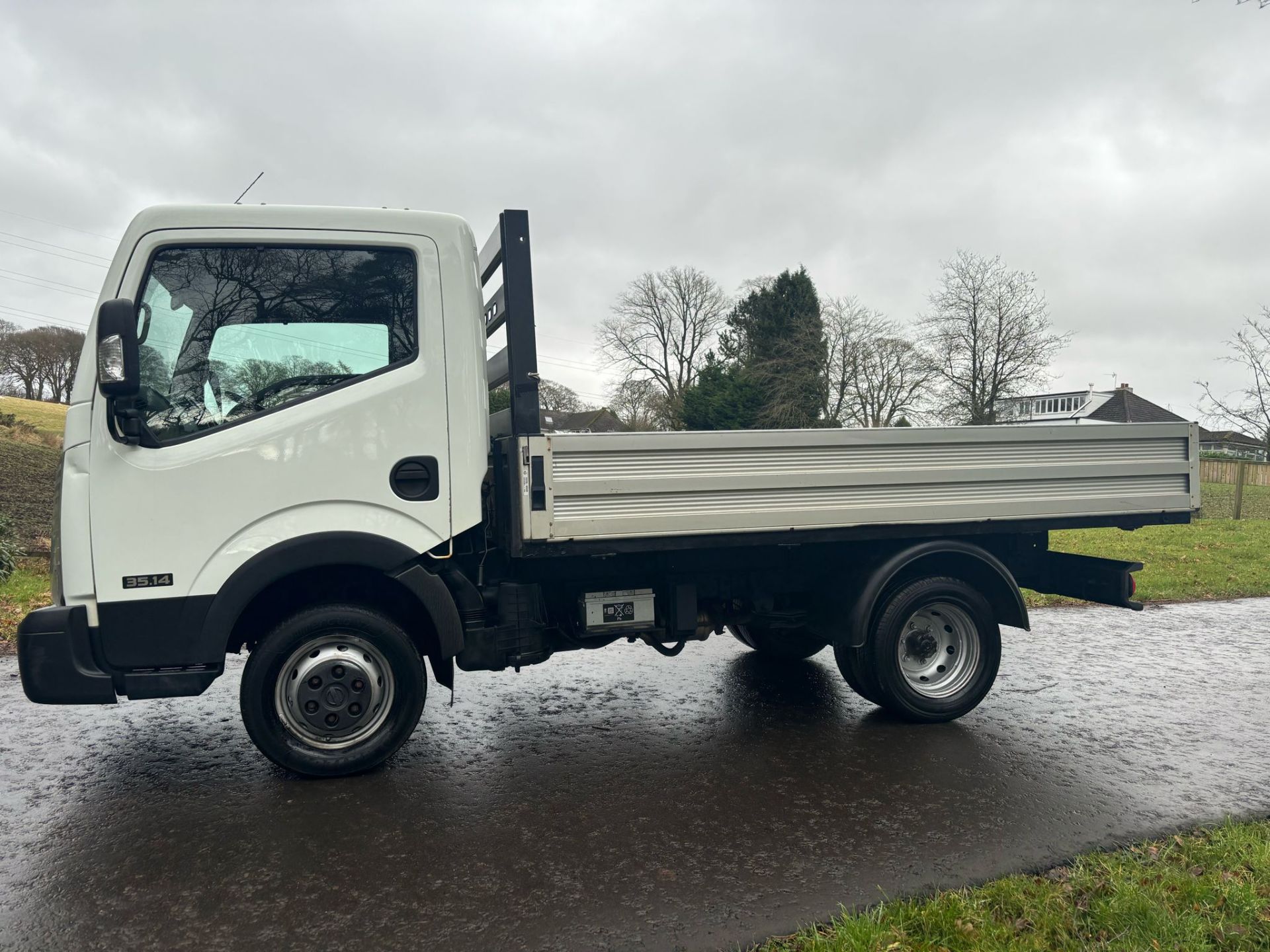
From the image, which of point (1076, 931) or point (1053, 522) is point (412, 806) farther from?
point (1053, 522)

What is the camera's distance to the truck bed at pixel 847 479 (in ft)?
13.7

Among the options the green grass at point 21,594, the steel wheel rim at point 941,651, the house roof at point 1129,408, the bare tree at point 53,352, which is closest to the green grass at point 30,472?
the green grass at point 21,594

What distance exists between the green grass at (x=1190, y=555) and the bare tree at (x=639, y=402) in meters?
27.8

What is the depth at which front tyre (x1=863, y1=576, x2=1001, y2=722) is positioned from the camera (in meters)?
5.05

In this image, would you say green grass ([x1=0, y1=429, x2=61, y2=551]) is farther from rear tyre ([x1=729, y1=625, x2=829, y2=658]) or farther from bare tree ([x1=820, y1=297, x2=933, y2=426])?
bare tree ([x1=820, y1=297, x2=933, y2=426])

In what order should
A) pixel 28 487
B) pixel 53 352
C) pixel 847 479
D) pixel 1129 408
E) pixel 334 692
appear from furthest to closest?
pixel 1129 408, pixel 53 352, pixel 28 487, pixel 847 479, pixel 334 692

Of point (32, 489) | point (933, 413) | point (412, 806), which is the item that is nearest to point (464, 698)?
point (412, 806)

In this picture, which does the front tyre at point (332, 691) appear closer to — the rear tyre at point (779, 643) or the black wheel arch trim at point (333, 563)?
the black wheel arch trim at point (333, 563)

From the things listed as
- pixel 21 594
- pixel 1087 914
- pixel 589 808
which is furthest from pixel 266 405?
pixel 21 594

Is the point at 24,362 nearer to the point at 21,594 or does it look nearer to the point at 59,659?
the point at 21,594

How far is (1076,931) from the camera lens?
293cm

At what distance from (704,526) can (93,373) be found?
291 centimetres

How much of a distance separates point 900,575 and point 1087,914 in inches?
89.9

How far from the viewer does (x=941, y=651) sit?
17.4ft
